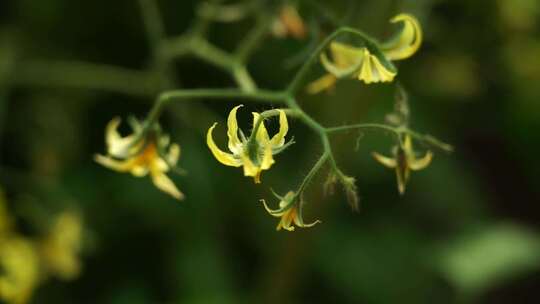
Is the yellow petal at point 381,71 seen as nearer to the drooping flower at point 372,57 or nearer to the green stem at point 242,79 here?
the drooping flower at point 372,57

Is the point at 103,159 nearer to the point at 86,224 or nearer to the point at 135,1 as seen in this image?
the point at 86,224

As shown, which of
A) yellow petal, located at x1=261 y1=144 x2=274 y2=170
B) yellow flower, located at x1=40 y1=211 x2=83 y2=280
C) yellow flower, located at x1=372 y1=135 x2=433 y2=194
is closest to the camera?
yellow petal, located at x1=261 y1=144 x2=274 y2=170

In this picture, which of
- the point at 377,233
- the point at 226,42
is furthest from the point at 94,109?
the point at 377,233

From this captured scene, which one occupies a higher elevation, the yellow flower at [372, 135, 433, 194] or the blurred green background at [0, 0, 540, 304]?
the blurred green background at [0, 0, 540, 304]

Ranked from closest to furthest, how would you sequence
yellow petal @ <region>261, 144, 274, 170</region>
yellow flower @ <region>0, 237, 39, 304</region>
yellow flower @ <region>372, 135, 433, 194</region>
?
yellow petal @ <region>261, 144, 274, 170</region>, yellow flower @ <region>372, 135, 433, 194</region>, yellow flower @ <region>0, 237, 39, 304</region>

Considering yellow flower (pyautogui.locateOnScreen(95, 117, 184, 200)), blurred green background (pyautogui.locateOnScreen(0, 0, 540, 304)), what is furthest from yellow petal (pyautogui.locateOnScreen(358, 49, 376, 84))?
blurred green background (pyautogui.locateOnScreen(0, 0, 540, 304))

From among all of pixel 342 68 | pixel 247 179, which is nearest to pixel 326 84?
pixel 342 68

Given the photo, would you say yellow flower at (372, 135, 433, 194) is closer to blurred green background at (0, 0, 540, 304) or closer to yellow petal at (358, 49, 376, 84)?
yellow petal at (358, 49, 376, 84)
